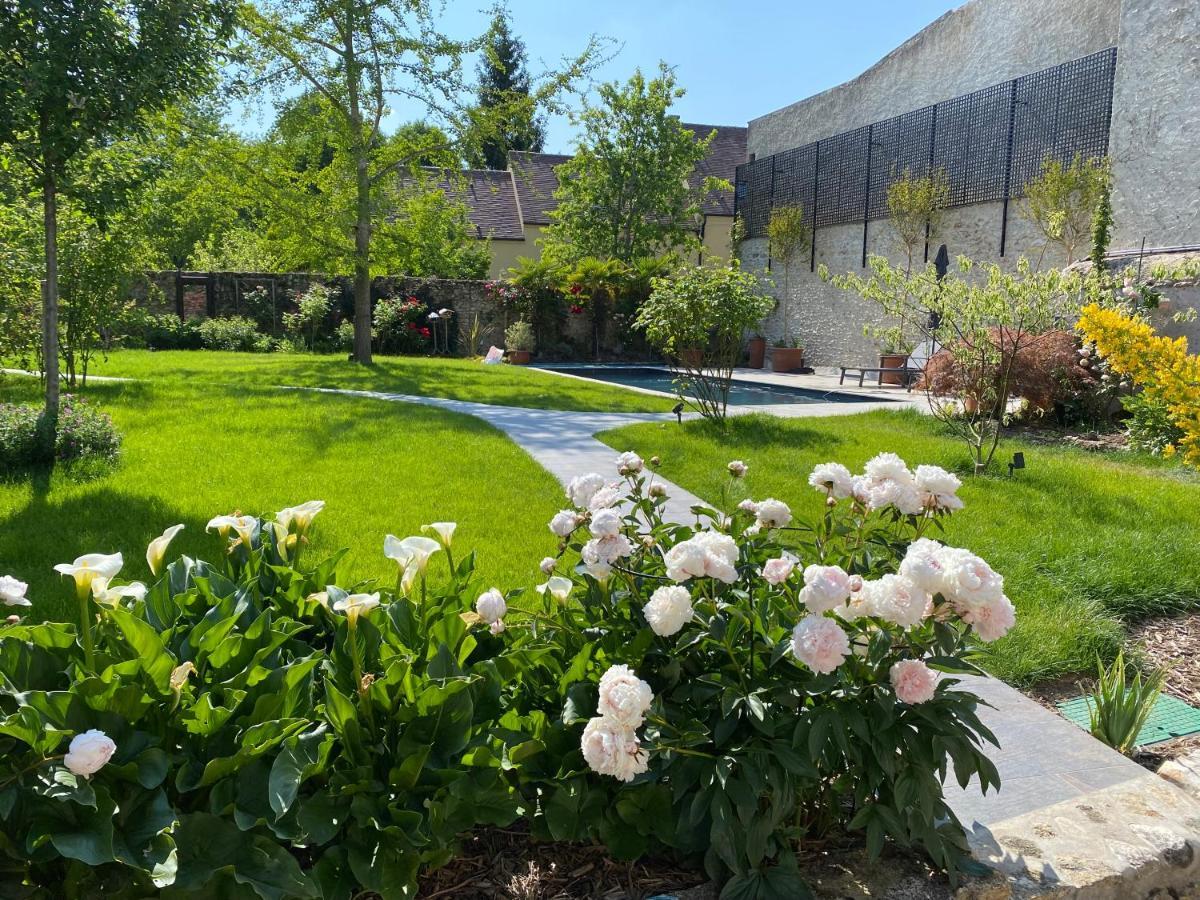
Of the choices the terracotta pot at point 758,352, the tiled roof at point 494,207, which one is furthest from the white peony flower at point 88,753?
the tiled roof at point 494,207

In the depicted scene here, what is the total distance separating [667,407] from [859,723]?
916cm

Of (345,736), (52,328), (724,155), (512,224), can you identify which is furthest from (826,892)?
(724,155)

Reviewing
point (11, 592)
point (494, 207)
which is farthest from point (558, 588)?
point (494, 207)

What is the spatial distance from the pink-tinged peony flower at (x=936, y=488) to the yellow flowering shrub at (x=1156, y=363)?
4.89 m

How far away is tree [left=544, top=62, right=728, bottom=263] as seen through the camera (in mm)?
22109

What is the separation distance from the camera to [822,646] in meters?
1.54

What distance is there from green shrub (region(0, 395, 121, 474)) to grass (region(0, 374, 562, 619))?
0.20 m

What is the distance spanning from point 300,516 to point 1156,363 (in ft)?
20.9

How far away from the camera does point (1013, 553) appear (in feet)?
14.7

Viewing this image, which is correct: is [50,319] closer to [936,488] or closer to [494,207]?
[936,488]

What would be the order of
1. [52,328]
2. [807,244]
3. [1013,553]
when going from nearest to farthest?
[1013,553] → [52,328] → [807,244]

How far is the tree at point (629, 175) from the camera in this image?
72.5 feet

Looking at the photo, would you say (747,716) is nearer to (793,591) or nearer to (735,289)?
(793,591)

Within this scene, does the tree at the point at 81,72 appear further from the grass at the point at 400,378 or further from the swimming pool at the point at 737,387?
the swimming pool at the point at 737,387
